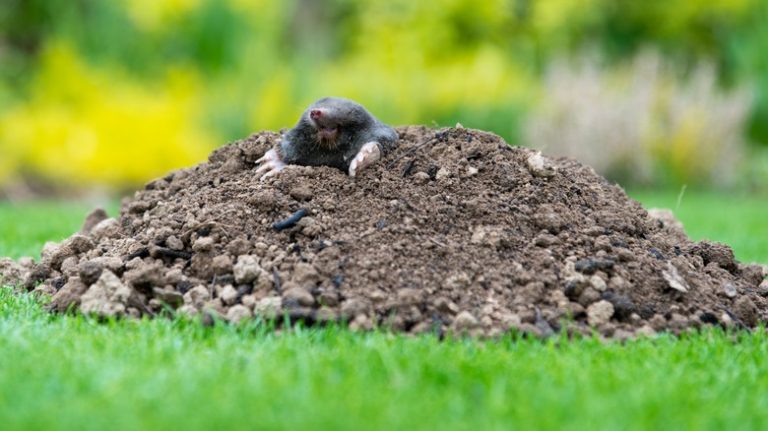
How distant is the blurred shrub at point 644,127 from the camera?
39.6 ft

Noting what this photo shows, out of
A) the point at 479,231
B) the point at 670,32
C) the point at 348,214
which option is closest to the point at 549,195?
the point at 479,231

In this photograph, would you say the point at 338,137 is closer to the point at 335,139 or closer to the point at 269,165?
the point at 335,139

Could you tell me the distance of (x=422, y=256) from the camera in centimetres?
393

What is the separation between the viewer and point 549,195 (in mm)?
4363

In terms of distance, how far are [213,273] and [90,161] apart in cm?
745

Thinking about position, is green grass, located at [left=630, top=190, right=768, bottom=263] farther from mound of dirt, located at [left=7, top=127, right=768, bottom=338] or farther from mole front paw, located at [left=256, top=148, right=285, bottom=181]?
mole front paw, located at [left=256, top=148, right=285, bottom=181]

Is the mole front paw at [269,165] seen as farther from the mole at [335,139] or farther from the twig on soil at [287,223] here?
the twig on soil at [287,223]

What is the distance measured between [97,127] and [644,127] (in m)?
6.34

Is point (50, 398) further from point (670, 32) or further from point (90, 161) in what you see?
point (670, 32)

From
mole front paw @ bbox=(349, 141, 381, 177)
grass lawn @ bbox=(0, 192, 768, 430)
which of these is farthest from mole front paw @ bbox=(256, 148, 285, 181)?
grass lawn @ bbox=(0, 192, 768, 430)

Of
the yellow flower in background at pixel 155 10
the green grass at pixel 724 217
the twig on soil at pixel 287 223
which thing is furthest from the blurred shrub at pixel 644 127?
the twig on soil at pixel 287 223

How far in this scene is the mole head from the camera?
440 cm

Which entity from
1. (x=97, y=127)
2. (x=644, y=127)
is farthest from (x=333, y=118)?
(x=644, y=127)

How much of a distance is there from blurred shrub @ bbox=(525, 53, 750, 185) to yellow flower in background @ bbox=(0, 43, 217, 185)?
4.13 meters
